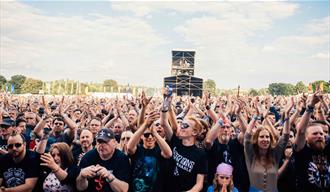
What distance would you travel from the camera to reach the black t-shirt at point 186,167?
178 inches

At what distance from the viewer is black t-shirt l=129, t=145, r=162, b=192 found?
4.53 m

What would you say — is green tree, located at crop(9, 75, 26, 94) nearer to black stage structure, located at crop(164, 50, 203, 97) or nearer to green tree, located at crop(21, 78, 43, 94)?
green tree, located at crop(21, 78, 43, 94)

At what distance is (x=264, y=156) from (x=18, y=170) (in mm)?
3546

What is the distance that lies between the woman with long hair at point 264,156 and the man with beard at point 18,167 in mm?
3089

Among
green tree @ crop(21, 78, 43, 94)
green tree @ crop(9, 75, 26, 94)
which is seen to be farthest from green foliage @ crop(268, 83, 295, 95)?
green tree @ crop(9, 75, 26, 94)

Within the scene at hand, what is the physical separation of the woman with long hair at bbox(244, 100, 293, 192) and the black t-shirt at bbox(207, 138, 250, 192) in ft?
0.85

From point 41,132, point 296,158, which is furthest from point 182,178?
point 41,132

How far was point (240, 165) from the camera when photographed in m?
5.08

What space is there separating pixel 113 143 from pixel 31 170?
134 centimetres

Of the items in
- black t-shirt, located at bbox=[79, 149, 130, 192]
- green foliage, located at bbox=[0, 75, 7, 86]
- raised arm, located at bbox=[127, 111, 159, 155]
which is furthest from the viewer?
green foliage, located at bbox=[0, 75, 7, 86]

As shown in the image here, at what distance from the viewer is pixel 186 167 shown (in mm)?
4535

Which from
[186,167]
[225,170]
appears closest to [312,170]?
[225,170]

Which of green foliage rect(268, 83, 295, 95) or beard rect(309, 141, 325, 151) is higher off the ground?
green foliage rect(268, 83, 295, 95)

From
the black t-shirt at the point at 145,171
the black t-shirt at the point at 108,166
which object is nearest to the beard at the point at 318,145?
the black t-shirt at the point at 145,171
